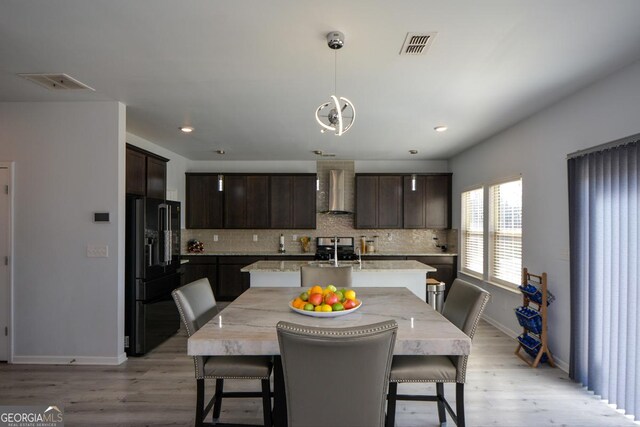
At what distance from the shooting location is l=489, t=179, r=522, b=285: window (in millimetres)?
4293

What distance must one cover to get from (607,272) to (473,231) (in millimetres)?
2893

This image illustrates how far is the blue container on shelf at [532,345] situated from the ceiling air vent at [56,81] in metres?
4.75

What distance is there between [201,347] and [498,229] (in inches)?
170

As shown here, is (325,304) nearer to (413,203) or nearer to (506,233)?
(506,233)

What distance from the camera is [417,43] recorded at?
2.31 metres

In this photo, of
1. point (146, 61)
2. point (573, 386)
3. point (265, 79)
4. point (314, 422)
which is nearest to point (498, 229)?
point (573, 386)

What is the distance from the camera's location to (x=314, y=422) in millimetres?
1448

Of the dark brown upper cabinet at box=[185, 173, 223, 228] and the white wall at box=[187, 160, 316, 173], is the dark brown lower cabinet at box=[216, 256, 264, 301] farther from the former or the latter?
the white wall at box=[187, 160, 316, 173]

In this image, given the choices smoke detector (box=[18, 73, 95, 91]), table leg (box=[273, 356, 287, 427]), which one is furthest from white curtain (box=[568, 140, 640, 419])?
smoke detector (box=[18, 73, 95, 91])

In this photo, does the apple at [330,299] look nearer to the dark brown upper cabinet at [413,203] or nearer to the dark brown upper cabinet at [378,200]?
the dark brown upper cabinet at [378,200]

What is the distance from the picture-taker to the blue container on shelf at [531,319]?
3465 millimetres

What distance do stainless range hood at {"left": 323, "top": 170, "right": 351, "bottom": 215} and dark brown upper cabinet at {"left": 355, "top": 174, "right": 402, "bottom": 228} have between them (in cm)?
30

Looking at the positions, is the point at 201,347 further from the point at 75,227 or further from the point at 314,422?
the point at 75,227
